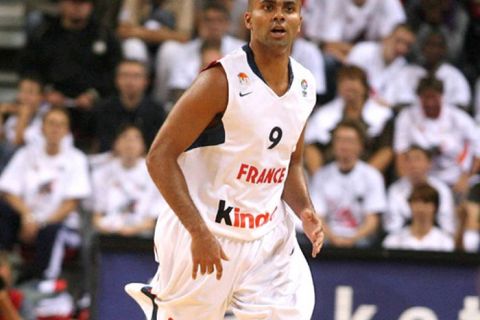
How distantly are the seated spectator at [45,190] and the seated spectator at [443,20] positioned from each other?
379 centimetres

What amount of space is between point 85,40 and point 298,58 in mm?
2033

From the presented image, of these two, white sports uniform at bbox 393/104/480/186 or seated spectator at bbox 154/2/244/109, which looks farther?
seated spectator at bbox 154/2/244/109

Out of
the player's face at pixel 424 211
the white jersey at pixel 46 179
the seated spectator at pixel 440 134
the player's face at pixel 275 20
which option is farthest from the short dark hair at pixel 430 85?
the player's face at pixel 275 20

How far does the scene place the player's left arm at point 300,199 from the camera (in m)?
4.85

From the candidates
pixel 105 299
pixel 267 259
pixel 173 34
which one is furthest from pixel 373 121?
pixel 267 259

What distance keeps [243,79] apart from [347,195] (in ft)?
14.0

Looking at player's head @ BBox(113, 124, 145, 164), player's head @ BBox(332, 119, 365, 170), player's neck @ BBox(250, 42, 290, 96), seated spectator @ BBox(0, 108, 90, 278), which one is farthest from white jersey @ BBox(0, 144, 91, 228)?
player's neck @ BBox(250, 42, 290, 96)

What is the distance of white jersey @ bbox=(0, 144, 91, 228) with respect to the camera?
887 centimetres

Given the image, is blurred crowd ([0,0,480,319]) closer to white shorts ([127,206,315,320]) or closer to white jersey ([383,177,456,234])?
white jersey ([383,177,456,234])

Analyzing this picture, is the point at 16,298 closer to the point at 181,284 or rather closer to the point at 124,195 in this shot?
the point at 124,195

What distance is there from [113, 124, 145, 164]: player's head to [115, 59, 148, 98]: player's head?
26.2 inches

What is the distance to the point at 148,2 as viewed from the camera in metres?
10.9

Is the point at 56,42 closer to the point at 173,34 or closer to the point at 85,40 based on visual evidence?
the point at 85,40

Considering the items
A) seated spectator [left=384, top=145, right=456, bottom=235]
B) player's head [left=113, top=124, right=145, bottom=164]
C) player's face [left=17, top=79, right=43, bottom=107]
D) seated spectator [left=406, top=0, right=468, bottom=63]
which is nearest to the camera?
seated spectator [left=384, top=145, right=456, bottom=235]
